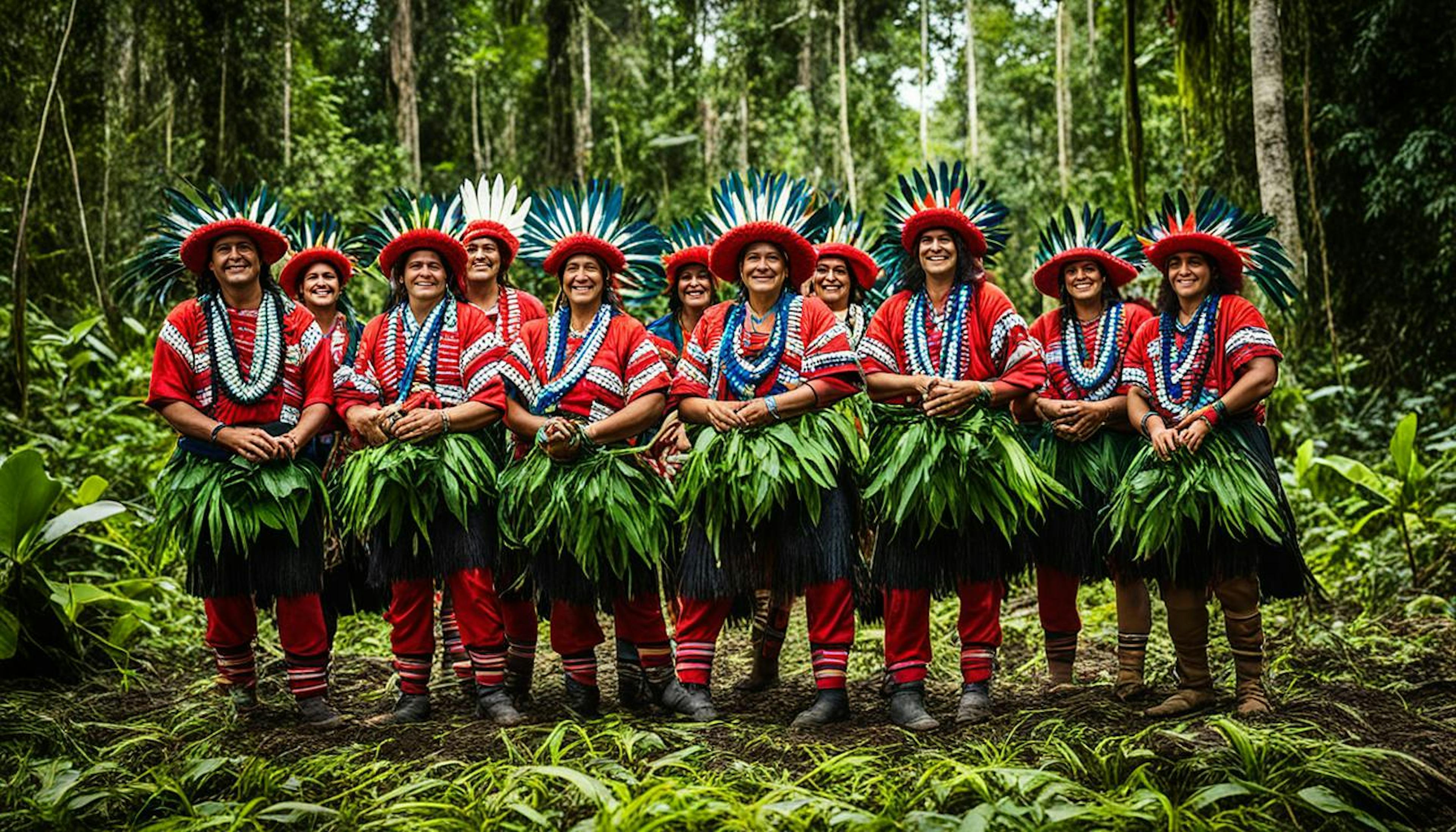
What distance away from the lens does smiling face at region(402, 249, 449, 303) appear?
3982 millimetres

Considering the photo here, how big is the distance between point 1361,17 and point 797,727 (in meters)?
6.94

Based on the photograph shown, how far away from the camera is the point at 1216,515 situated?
357cm

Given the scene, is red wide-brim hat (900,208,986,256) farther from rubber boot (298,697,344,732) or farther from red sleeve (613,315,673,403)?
rubber boot (298,697,344,732)

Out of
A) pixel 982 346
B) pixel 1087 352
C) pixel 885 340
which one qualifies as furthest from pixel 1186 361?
pixel 885 340

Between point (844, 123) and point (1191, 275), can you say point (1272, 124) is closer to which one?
point (1191, 275)

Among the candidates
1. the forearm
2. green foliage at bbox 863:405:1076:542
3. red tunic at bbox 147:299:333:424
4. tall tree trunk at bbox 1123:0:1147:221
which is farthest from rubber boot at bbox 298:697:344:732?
tall tree trunk at bbox 1123:0:1147:221

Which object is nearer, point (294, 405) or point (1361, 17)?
point (294, 405)

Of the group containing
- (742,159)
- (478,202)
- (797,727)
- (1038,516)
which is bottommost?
(797,727)

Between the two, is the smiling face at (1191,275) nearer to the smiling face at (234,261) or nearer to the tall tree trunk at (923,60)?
the smiling face at (234,261)

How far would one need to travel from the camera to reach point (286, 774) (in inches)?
125

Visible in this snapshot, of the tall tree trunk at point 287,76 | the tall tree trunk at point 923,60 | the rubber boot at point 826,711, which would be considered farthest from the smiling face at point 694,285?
the tall tree trunk at point 923,60

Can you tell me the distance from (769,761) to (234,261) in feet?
8.81

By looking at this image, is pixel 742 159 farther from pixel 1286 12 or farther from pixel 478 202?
pixel 478 202

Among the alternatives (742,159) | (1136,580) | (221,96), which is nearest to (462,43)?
(742,159)
